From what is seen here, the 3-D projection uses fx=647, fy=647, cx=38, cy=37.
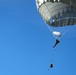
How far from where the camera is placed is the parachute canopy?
71.6m

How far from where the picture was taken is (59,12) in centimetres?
7150

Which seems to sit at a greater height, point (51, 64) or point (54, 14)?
point (54, 14)

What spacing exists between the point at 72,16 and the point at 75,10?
76 cm

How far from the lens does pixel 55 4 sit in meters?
72.3

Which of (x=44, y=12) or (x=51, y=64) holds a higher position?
(x=44, y=12)

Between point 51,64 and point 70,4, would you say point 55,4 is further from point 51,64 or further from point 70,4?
point 51,64

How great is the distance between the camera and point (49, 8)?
72562 mm

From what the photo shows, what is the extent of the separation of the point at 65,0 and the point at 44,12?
9.62ft

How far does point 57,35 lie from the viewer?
7325 cm

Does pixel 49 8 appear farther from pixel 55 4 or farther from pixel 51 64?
pixel 51 64

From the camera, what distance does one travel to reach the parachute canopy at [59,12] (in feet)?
235

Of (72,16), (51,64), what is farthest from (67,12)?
(51,64)

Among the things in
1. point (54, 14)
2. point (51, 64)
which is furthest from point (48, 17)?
point (51, 64)

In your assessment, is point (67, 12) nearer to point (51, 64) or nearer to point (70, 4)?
point (70, 4)
